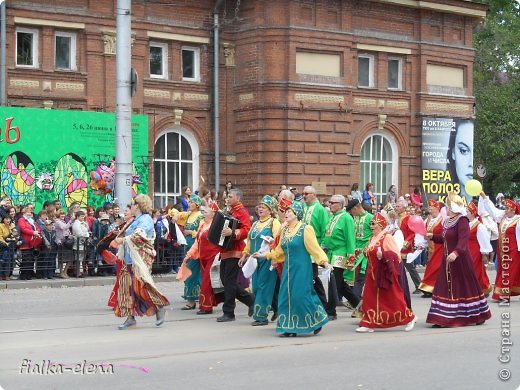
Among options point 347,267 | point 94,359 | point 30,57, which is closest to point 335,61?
point 30,57

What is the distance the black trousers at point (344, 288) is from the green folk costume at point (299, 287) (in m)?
2.07

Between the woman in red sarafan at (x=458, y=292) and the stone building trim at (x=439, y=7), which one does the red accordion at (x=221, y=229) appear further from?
the stone building trim at (x=439, y=7)

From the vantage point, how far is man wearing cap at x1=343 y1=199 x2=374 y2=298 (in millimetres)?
15578

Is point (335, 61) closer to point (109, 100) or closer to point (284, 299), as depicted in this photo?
point (109, 100)

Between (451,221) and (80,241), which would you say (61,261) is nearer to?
(80,241)

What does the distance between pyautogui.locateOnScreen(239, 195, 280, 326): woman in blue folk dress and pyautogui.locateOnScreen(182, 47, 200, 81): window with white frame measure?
56.6 feet

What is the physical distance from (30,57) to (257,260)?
51.6ft

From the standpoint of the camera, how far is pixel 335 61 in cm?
3191

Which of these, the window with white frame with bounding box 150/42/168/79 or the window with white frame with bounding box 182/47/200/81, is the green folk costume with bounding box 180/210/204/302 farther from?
the window with white frame with bounding box 182/47/200/81

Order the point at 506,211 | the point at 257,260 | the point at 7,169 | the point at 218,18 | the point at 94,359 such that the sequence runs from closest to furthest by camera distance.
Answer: the point at 94,359, the point at 257,260, the point at 506,211, the point at 7,169, the point at 218,18

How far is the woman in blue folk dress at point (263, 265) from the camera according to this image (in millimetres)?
14609

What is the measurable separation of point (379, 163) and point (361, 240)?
60.4 ft

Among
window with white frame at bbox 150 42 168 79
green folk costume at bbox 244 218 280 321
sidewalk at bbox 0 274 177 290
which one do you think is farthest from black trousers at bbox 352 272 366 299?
window with white frame at bbox 150 42 168 79

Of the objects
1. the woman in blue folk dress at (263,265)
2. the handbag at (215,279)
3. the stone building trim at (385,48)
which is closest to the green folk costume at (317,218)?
the woman in blue folk dress at (263,265)
